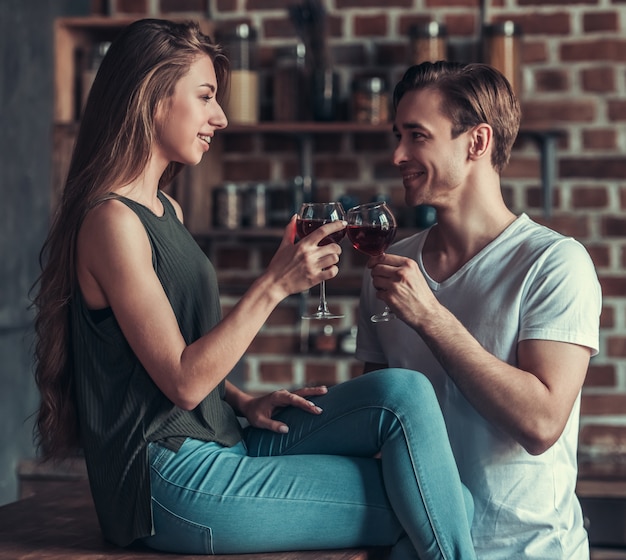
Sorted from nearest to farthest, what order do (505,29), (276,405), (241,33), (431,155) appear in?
(276,405)
(431,155)
(505,29)
(241,33)

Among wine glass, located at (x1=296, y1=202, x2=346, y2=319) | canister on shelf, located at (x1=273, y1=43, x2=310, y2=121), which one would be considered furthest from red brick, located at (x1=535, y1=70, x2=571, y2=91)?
wine glass, located at (x1=296, y1=202, x2=346, y2=319)

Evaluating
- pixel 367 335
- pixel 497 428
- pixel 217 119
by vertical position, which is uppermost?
pixel 217 119

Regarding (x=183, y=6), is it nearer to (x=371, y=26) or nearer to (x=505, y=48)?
(x=371, y=26)

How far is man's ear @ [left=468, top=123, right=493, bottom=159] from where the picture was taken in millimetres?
1964

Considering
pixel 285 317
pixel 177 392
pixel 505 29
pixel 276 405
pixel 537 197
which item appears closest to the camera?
pixel 177 392

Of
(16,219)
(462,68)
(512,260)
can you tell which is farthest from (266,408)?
(16,219)

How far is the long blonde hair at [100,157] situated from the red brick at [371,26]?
154 centimetres

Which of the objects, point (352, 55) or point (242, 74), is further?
point (352, 55)

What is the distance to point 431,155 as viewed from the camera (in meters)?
1.95

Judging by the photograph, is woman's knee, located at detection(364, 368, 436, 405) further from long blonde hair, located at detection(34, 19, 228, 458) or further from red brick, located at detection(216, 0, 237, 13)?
red brick, located at detection(216, 0, 237, 13)

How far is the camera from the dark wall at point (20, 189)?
2.87 meters

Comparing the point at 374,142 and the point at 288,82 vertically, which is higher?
the point at 288,82

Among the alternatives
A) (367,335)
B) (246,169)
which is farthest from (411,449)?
(246,169)

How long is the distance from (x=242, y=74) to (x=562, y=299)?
4.98 ft
